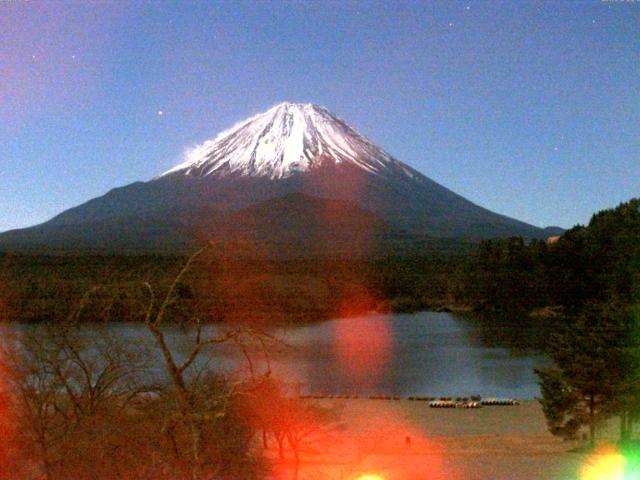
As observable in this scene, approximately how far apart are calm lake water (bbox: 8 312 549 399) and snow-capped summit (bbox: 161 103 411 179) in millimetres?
43475

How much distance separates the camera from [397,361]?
2114 centimetres

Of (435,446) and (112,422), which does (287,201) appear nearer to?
(435,446)

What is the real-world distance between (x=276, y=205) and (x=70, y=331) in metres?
59.6

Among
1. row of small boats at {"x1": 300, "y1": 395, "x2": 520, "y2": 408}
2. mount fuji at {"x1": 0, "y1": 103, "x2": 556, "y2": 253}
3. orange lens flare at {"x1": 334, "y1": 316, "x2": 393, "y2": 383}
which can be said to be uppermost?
mount fuji at {"x1": 0, "y1": 103, "x2": 556, "y2": 253}

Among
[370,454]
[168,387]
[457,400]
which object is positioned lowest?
[457,400]

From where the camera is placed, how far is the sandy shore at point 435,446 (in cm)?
726

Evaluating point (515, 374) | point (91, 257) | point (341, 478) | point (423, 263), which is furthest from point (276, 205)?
point (341, 478)

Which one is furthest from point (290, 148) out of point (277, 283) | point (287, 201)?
point (277, 283)

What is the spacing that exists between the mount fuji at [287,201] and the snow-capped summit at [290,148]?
0.10 m

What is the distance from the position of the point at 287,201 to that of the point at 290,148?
42.7ft

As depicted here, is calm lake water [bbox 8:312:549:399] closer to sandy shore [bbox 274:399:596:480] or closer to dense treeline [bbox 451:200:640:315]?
sandy shore [bbox 274:399:596:480]

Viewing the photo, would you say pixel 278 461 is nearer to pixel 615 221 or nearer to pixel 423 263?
pixel 615 221

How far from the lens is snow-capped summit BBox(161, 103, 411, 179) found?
72938mm

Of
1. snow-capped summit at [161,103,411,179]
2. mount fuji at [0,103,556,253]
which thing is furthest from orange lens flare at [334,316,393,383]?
snow-capped summit at [161,103,411,179]
